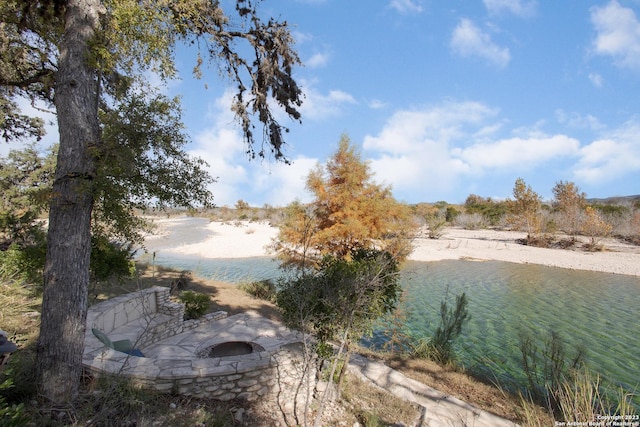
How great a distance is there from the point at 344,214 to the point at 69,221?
390 inches

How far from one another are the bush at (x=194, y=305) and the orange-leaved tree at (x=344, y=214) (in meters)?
4.39

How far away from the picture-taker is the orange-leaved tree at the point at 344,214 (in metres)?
12.6

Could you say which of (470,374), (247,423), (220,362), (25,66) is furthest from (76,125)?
(470,374)

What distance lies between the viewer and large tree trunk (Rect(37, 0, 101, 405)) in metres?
3.88

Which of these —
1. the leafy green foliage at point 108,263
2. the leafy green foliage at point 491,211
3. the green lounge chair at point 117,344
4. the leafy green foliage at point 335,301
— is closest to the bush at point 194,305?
the leafy green foliage at point 108,263

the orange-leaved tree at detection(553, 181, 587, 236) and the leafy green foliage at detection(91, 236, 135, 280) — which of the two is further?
Result: the orange-leaved tree at detection(553, 181, 587, 236)

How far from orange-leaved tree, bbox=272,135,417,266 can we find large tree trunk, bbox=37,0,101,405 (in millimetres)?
8735

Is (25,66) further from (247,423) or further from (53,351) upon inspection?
(247,423)

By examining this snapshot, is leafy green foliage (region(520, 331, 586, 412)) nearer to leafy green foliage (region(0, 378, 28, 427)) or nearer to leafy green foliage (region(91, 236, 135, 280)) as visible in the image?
leafy green foliage (region(0, 378, 28, 427))

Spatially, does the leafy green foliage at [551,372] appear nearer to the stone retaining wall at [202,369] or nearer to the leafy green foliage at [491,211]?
the stone retaining wall at [202,369]

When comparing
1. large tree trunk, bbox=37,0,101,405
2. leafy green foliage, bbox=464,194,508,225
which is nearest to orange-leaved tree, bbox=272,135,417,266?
large tree trunk, bbox=37,0,101,405

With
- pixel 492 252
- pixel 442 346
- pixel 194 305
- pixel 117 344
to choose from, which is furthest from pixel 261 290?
pixel 492 252

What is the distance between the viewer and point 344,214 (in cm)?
1273

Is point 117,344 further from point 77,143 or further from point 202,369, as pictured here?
point 77,143
